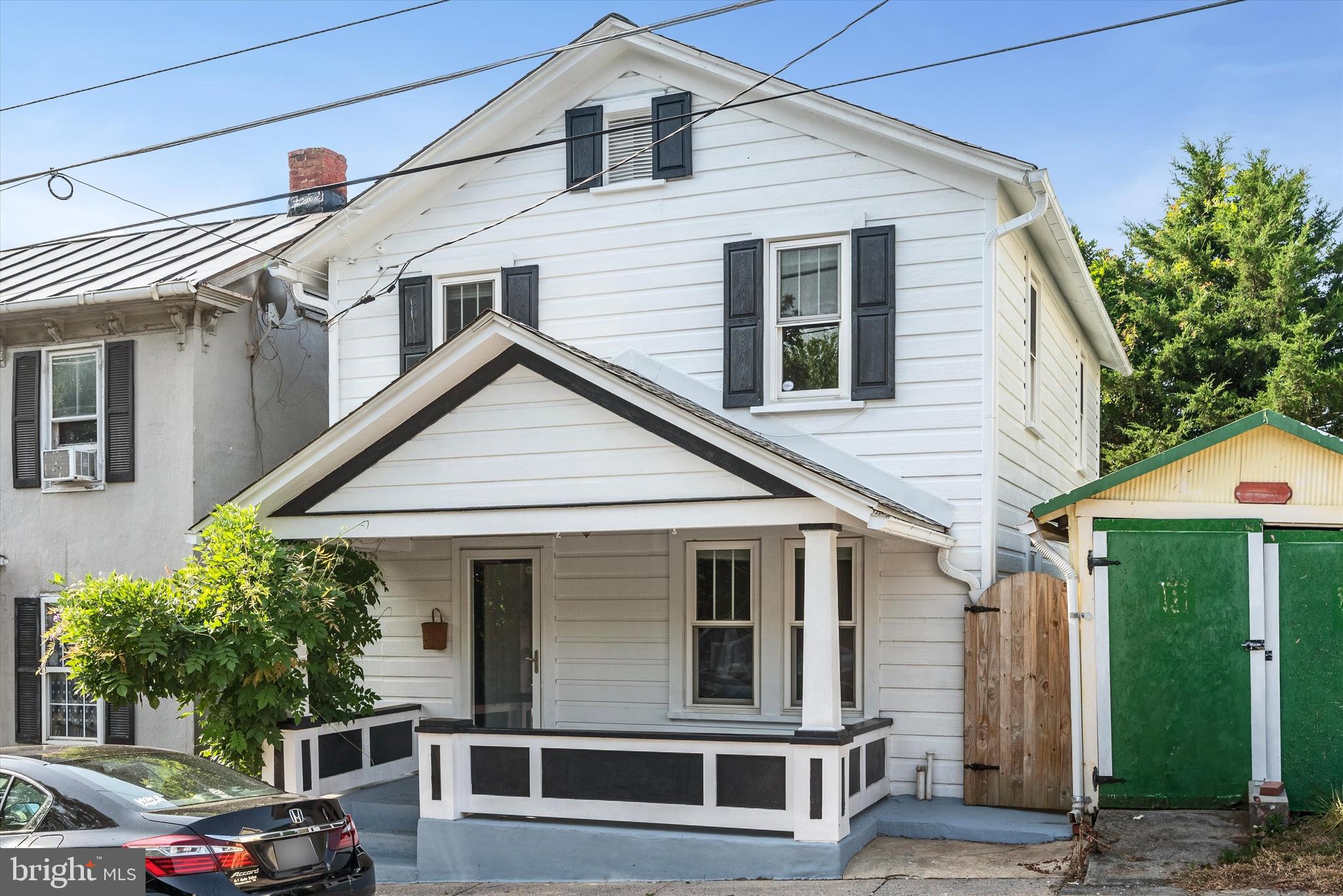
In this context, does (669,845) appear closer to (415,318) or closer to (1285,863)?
(1285,863)

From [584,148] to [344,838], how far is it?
24.7 feet

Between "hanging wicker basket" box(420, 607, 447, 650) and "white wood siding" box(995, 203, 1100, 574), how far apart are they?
555cm

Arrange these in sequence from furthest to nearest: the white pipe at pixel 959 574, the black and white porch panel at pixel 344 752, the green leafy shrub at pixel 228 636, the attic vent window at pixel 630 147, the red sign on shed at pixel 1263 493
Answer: the attic vent window at pixel 630 147, the black and white porch panel at pixel 344 752, the white pipe at pixel 959 574, the green leafy shrub at pixel 228 636, the red sign on shed at pixel 1263 493

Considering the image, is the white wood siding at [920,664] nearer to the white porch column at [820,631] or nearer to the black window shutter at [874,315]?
the black window shutter at [874,315]

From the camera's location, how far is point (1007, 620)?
10438mm

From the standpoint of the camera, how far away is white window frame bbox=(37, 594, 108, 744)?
13.8 meters

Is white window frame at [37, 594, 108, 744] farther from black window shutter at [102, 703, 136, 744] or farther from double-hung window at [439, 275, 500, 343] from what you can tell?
double-hung window at [439, 275, 500, 343]

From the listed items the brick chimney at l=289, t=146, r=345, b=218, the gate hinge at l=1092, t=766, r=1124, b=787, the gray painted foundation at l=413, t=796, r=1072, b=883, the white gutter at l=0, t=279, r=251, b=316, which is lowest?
the gray painted foundation at l=413, t=796, r=1072, b=883

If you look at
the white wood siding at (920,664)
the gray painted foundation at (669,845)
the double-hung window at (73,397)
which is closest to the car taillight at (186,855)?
the gray painted foundation at (669,845)

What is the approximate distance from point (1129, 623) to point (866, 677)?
8.27 feet

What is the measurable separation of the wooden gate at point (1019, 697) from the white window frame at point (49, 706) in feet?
30.7

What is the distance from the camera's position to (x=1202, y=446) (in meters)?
9.02

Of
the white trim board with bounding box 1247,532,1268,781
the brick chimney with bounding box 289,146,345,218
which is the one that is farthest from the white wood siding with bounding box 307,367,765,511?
the brick chimney with bounding box 289,146,345,218

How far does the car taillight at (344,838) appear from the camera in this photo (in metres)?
7.18
